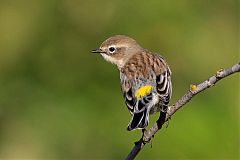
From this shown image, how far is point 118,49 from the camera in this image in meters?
7.33

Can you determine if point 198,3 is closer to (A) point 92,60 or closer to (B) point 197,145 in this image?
(A) point 92,60

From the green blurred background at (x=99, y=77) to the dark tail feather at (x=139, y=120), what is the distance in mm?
865

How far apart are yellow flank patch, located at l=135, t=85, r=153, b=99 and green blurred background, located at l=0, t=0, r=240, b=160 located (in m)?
0.60

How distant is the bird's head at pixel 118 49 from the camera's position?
725cm

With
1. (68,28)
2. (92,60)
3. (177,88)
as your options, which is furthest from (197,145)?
(68,28)

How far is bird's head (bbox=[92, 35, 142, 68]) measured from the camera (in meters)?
7.25

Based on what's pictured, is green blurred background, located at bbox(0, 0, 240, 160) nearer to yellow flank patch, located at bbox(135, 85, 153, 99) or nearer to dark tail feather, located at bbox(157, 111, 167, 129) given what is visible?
yellow flank patch, located at bbox(135, 85, 153, 99)

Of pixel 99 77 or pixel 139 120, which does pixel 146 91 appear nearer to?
pixel 139 120

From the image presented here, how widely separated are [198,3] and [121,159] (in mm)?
2042

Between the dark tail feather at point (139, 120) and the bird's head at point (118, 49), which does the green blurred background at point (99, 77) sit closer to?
the bird's head at point (118, 49)

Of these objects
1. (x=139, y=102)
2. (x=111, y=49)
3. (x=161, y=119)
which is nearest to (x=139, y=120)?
(x=139, y=102)

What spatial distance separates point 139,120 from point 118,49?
66.3 inches

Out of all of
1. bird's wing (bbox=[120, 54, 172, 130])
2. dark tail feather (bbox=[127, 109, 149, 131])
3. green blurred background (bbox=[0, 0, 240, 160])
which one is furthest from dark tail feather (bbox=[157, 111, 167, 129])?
green blurred background (bbox=[0, 0, 240, 160])

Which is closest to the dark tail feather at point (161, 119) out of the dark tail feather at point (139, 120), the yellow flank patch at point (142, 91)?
the dark tail feather at point (139, 120)
